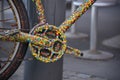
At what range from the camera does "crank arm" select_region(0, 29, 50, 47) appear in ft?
9.26

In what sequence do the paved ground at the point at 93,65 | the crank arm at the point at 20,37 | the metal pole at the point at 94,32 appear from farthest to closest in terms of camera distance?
the metal pole at the point at 94,32 → the paved ground at the point at 93,65 → the crank arm at the point at 20,37

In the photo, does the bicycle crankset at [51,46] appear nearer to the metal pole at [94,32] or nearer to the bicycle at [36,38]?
the bicycle at [36,38]

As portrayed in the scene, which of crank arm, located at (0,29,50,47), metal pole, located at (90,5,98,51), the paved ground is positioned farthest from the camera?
metal pole, located at (90,5,98,51)

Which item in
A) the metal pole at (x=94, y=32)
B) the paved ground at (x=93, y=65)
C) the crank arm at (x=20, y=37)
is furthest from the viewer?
the metal pole at (x=94, y=32)

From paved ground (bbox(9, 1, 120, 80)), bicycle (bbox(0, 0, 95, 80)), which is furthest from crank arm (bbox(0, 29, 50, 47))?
paved ground (bbox(9, 1, 120, 80))

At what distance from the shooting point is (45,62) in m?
2.89

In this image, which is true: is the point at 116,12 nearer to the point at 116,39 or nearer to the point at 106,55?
the point at 116,39

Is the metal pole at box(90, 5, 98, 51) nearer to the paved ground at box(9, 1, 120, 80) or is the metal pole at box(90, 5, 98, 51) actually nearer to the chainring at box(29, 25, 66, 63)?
the paved ground at box(9, 1, 120, 80)

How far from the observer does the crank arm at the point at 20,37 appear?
2.82 m

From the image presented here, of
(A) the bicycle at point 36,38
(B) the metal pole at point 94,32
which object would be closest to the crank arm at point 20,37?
(A) the bicycle at point 36,38

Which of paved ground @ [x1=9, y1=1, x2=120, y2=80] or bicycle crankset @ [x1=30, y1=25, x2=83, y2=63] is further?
paved ground @ [x1=9, y1=1, x2=120, y2=80]

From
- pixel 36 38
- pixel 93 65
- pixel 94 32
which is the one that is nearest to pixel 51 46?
pixel 36 38

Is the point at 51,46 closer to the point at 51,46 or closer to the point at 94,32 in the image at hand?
the point at 51,46

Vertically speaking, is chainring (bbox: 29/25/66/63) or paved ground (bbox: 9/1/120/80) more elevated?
chainring (bbox: 29/25/66/63)
